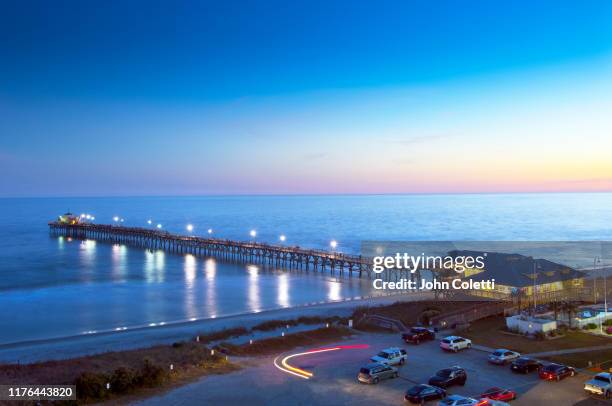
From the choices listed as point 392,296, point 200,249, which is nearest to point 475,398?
point 392,296

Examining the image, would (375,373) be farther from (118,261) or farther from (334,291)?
(118,261)

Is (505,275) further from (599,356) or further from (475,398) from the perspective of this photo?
(475,398)

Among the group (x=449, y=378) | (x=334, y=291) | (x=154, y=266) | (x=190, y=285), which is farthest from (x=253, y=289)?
(x=449, y=378)

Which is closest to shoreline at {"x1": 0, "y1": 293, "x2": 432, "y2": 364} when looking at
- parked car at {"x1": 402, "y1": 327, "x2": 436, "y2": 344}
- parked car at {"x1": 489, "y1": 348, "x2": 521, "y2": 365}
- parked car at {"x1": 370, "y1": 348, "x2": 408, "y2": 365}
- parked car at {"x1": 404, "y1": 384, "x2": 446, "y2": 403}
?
parked car at {"x1": 402, "y1": 327, "x2": 436, "y2": 344}

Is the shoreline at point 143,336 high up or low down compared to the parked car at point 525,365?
down

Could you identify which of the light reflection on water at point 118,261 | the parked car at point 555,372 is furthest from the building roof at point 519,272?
the light reflection on water at point 118,261

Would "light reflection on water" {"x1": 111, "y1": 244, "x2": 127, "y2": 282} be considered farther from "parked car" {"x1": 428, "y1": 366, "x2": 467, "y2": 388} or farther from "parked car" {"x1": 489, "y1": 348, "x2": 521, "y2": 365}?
"parked car" {"x1": 428, "y1": 366, "x2": 467, "y2": 388}

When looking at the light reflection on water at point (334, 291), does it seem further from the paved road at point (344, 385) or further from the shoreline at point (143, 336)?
the paved road at point (344, 385)
